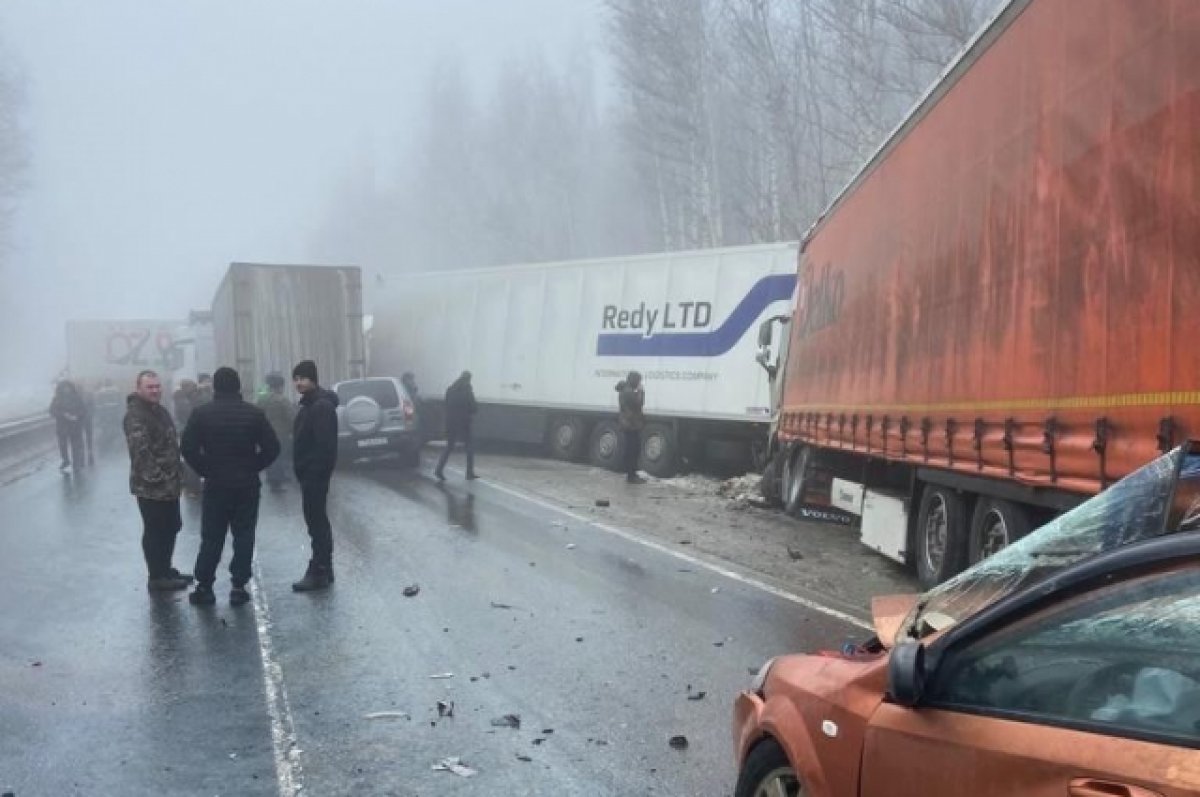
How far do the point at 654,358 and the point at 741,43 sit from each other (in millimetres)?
17392

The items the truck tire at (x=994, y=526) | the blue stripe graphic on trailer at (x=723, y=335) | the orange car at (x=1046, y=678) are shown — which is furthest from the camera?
the blue stripe graphic on trailer at (x=723, y=335)

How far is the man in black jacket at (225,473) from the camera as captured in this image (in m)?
8.19

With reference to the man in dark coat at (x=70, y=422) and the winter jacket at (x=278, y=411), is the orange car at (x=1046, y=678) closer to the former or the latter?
the winter jacket at (x=278, y=411)

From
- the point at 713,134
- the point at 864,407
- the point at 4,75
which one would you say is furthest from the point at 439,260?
the point at 864,407

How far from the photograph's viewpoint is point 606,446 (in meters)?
20.0

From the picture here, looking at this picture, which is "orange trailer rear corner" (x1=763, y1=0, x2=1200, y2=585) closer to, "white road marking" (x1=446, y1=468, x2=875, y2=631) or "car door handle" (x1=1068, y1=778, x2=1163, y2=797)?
"white road marking" (x1=446, y1=468, x2=875, y2=631)

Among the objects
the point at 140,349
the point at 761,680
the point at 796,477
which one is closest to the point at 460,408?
the point at 796,477

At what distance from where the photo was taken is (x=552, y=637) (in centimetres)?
711

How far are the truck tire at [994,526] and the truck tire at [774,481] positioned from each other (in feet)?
20.3

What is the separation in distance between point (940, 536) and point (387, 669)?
4815mm

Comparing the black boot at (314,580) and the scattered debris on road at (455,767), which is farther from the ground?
the black boot at (314,580)

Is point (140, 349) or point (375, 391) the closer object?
point (375, 391)

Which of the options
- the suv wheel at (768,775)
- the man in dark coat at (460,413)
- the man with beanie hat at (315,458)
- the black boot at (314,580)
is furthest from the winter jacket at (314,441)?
the man in dark coat at (460,413)

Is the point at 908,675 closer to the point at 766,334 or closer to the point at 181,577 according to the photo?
the point at 181,577
